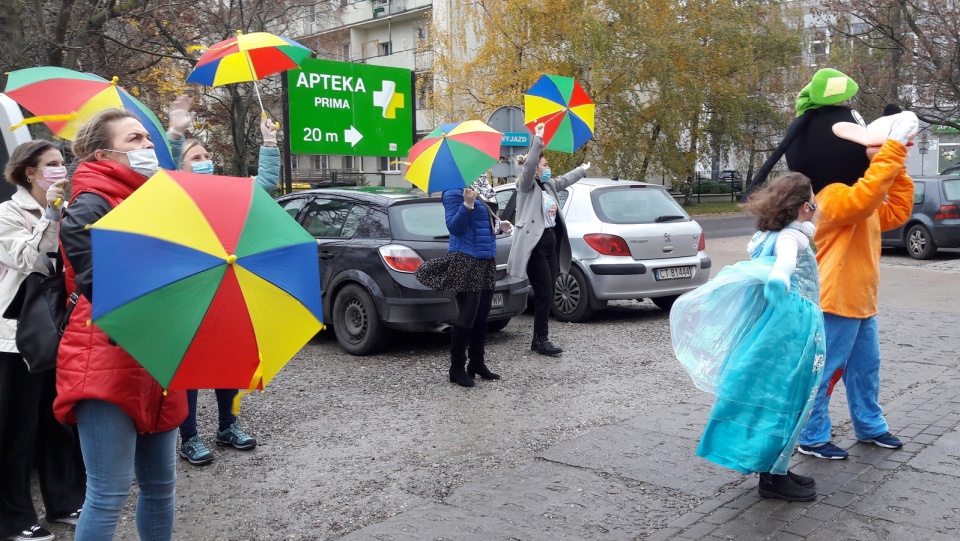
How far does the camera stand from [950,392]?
6.56 m

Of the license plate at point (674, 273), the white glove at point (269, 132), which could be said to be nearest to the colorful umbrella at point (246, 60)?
the white glove at point (269, 132)

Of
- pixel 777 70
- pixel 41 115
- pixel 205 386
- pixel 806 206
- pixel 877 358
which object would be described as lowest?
pixel 877 358

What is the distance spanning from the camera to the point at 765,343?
412 cm

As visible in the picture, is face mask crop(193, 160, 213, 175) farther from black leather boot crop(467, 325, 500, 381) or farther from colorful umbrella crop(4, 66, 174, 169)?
black leather boot crop(467, 325, 500, 381)

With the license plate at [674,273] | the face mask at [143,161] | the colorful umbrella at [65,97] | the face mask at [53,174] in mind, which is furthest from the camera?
the license plate at [674,273]

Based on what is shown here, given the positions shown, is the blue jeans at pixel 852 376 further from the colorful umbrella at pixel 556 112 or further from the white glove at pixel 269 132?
the colorful umbrella at pixel 556 112

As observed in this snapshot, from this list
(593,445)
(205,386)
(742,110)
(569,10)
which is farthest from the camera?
(742,110)

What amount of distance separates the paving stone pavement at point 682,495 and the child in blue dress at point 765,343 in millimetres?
261

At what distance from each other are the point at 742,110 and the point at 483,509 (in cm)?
3404

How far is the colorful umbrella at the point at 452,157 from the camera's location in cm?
652

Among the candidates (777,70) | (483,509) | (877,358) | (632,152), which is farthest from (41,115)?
(777,70)

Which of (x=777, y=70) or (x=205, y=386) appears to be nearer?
(x=205, y=386)

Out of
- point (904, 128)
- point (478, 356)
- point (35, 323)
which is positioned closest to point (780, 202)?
point (904, 128)

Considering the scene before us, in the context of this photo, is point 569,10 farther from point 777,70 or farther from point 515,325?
point 515,325
